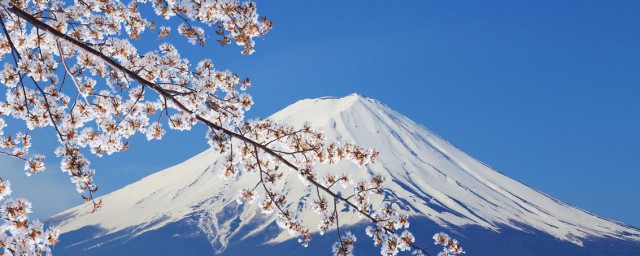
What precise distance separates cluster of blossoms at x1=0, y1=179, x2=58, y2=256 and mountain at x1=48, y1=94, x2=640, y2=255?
311ft

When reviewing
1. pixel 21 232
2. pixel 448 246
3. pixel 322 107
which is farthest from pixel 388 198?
pixel 21 232

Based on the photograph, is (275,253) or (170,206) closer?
(275,253)

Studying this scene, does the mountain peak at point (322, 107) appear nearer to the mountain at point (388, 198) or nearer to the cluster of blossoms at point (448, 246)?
the mountain at point (388, 198)

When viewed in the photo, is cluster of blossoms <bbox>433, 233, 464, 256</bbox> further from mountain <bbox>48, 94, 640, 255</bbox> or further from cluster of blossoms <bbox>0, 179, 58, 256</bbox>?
mountain <bbox>48, 94, 640, 255</bbox>

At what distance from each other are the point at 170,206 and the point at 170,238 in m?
14.2

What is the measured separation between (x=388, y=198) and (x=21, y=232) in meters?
98.0

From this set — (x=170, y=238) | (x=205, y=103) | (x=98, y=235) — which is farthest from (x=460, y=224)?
(x=205, y=103)

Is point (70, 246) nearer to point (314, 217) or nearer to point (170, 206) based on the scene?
point (170, 206)

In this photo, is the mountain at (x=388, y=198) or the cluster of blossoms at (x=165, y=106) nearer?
the cluster of blossoms at (x=165, y=106)

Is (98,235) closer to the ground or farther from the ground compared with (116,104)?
farther from the ground

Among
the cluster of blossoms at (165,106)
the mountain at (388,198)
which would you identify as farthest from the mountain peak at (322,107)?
the cluster of blossoms at (165,106)

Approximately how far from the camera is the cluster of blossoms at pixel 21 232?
3.18 meters

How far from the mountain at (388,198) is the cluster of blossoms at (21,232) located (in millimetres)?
94872

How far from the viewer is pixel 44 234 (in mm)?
3232
